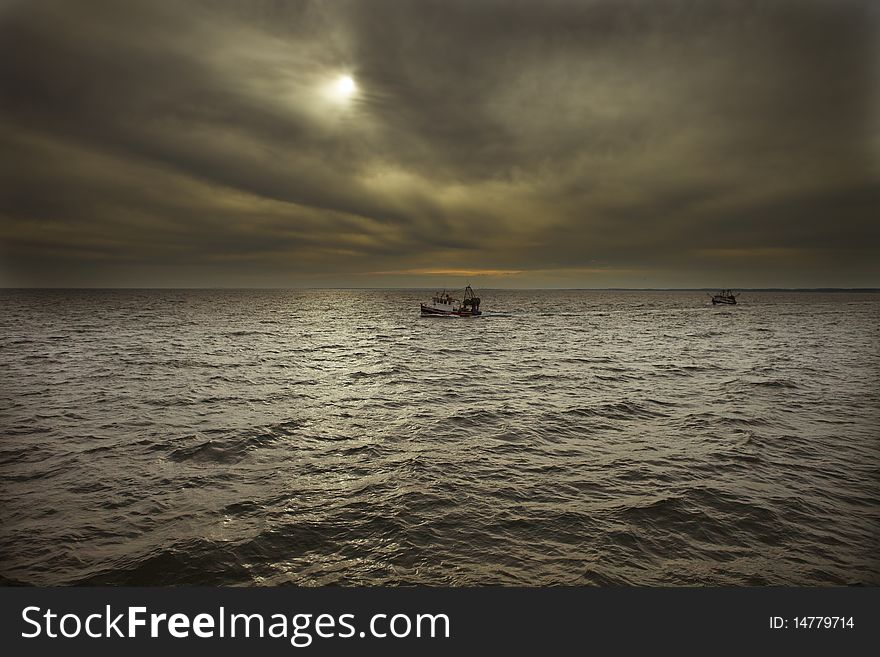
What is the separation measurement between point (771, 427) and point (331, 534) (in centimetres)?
1831

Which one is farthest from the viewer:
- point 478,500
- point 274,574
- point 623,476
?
point 623,476

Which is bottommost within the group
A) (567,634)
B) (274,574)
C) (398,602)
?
(274,574)

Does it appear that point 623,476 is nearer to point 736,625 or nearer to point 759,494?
point 759,494

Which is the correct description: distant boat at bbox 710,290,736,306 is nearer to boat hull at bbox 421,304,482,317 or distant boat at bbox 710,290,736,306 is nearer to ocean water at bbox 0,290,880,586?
boat hull at bbox 421,304,482,317

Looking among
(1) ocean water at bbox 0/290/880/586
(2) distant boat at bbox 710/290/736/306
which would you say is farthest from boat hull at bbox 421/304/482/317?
(2) distant boat at bbox 710/290/736/306

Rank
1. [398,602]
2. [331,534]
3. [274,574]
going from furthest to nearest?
[331,534], [274,574], [398,602]

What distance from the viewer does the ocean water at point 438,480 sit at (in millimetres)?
8219

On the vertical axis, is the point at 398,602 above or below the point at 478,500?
above

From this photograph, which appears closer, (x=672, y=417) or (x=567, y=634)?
(x=567, y=634)

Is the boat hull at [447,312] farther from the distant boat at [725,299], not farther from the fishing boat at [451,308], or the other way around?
the distant boat at [725,299]

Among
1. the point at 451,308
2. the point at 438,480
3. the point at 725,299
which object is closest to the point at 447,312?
the point at 451,308

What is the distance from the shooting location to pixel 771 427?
17.2m

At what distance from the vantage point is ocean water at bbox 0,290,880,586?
27.0 feet

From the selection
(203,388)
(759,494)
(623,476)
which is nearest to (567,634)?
(623,476)
